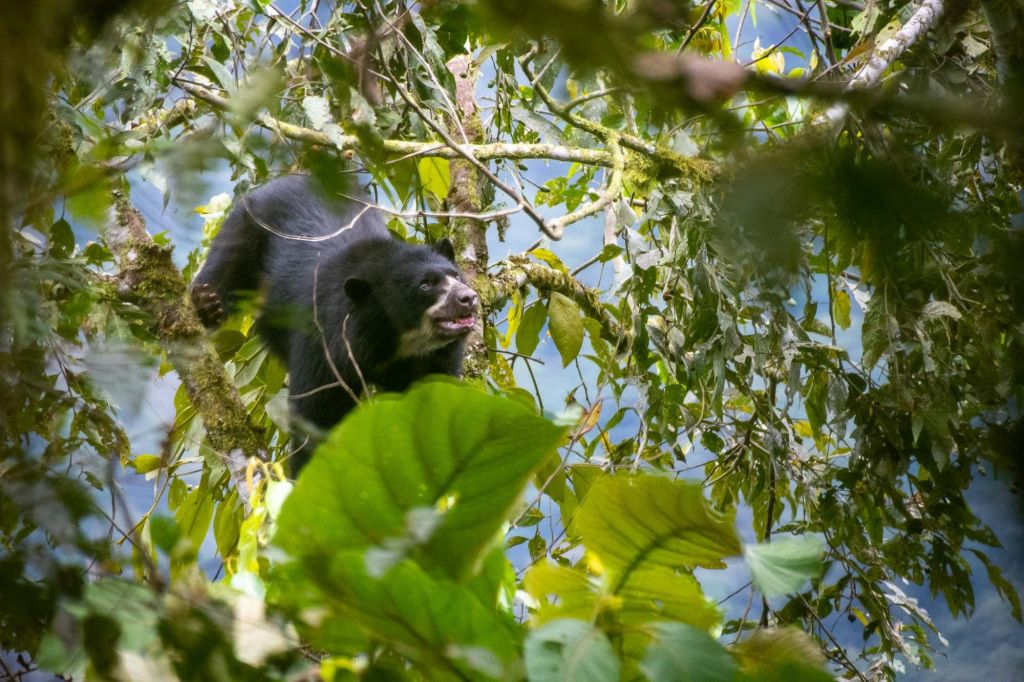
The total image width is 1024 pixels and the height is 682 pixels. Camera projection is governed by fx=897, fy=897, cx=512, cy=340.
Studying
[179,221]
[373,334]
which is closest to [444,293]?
[373,334]

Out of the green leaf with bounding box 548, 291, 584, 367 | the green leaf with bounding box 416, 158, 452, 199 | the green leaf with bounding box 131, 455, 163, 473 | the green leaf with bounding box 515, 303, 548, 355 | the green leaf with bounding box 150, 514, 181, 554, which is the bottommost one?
the green leaf with bounding box 150, 514, 181, 554

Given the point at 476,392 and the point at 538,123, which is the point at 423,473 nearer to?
the point at 476,392

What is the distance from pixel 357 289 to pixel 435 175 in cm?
53

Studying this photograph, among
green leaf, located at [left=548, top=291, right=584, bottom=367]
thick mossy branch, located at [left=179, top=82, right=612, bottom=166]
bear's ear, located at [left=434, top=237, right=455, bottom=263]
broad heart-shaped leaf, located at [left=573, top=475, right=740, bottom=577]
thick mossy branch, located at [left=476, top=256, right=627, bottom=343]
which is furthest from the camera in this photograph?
bear's ear, located at [left=434, top=237, right=455, bottom=263]

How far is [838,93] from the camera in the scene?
568 millimetres

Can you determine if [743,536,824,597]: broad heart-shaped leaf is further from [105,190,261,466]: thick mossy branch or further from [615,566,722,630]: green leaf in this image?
[105,190,261,466]: thick mossy branch

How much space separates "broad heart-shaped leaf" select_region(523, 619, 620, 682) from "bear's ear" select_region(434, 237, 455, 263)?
2.70m

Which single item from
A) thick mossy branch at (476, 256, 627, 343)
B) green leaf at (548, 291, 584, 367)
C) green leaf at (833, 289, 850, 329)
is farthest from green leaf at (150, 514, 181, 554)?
green leaf at (833, 289, 850, 329)

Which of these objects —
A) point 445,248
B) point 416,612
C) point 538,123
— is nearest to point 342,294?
point 445,248

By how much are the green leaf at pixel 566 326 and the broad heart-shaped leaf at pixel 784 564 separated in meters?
1.96

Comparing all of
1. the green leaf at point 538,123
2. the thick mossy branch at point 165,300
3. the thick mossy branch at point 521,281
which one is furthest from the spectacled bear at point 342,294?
the thick mossy branch at point 165,300

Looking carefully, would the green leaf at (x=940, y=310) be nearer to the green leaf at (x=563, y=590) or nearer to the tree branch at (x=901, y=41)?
the tree branch at (x=901, y=41)

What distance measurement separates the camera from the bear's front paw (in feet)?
10.9

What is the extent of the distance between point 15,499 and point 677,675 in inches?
23.5
